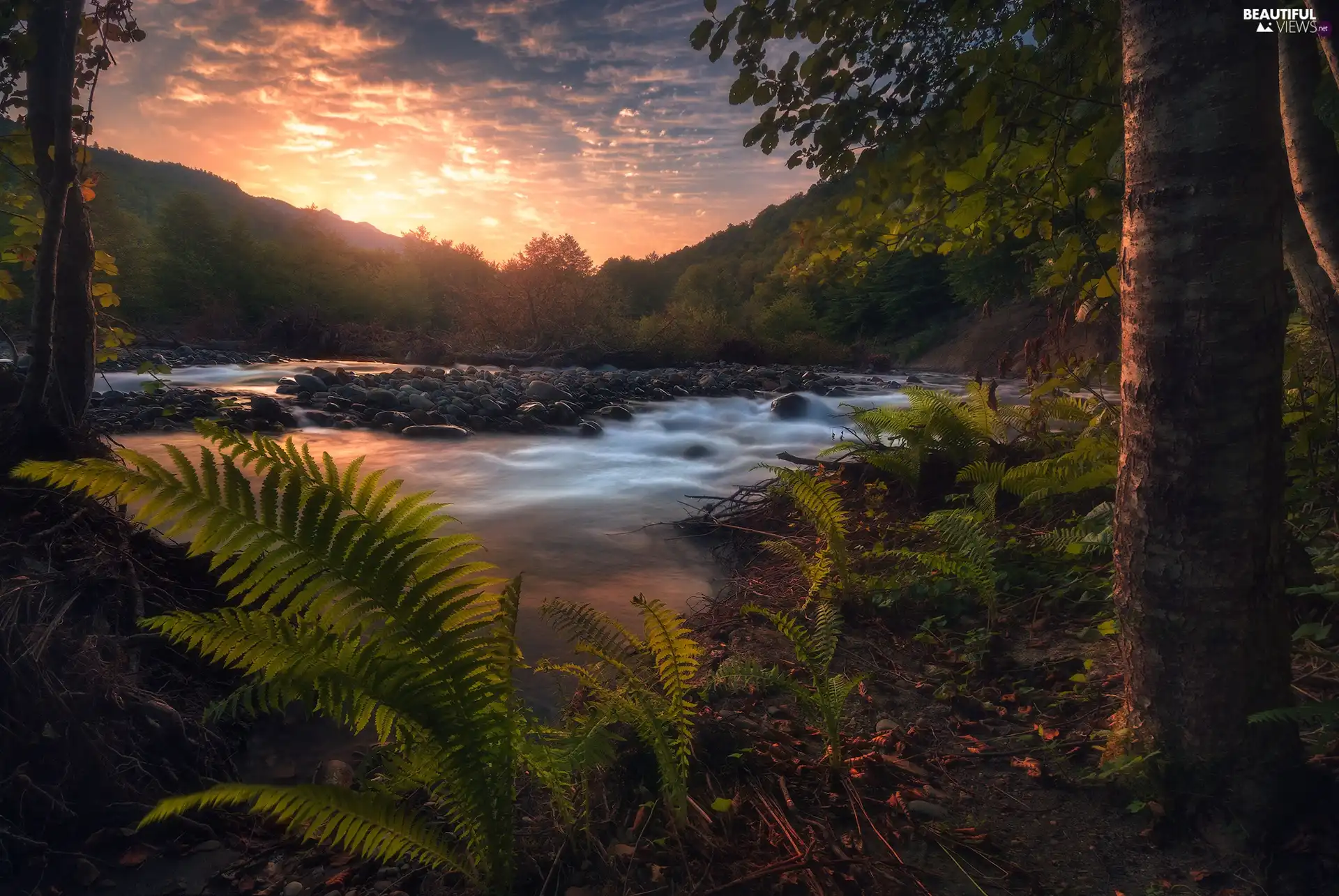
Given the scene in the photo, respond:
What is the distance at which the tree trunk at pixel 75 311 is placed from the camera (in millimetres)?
3707

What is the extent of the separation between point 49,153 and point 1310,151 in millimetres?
6081

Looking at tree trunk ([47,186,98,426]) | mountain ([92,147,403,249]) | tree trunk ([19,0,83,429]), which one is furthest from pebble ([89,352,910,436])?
mountain ([92,147,403,249])

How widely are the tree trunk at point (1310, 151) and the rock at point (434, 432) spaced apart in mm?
11082

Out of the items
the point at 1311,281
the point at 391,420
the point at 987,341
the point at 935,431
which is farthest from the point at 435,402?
the point at 987,341

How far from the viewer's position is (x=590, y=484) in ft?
30.8

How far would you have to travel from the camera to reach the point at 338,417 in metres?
12.7

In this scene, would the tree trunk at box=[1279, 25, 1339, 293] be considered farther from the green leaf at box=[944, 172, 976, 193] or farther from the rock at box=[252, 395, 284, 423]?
the rock at box=[252, 395, 284, 423]

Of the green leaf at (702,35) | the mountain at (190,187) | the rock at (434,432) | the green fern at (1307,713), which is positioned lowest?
the green fern at (1307,713)

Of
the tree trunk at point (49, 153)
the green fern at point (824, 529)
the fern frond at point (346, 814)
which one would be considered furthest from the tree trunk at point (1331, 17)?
the tree trunk at point (49, 153)

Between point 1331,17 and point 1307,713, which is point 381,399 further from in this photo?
point 1307,713

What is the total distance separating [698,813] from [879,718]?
3.47 ft

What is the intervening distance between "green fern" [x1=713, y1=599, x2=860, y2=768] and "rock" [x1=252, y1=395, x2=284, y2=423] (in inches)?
455

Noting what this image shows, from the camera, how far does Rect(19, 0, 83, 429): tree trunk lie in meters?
3.32

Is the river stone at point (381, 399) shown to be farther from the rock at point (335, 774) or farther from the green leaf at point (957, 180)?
the green leaf at point (957, 180)
